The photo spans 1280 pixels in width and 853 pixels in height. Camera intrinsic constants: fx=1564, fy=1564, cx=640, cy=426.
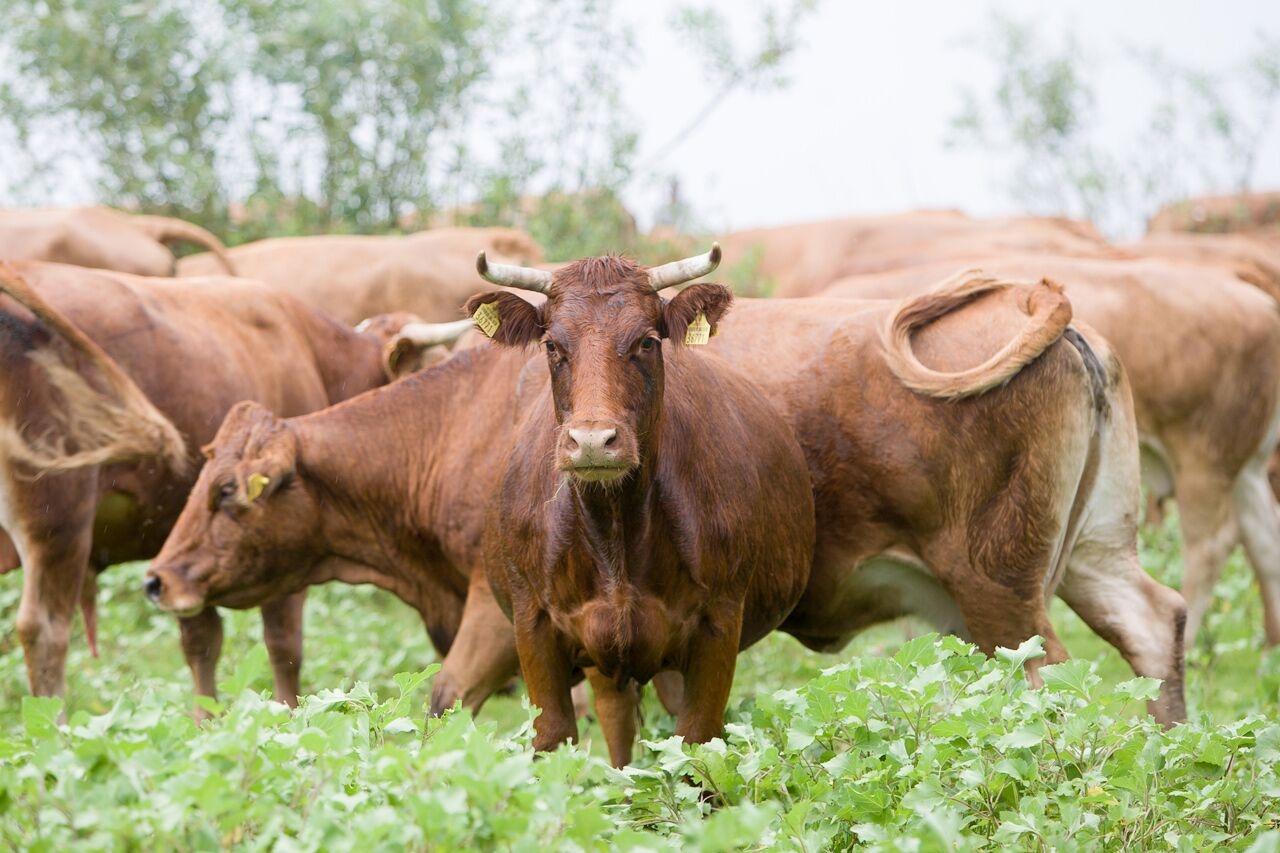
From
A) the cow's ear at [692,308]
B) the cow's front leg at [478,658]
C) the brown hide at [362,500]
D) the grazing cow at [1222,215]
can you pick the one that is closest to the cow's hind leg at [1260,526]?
the brown hide at [362,500]

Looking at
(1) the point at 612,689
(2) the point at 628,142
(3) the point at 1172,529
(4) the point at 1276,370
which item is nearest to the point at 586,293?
(1) the point at 612,689

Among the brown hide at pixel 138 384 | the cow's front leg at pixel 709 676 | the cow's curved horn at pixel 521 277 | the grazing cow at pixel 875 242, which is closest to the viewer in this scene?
the cow's curved horn at pixel 521 277

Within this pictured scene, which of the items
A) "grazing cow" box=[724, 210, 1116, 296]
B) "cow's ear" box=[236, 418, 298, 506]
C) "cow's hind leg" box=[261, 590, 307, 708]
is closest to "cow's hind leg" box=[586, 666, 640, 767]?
"cow's ear" box=[236, 418, 298, 506]

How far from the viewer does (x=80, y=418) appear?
665cm

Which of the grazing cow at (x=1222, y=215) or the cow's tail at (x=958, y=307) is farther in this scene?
the grazing cow at (x=1222, y=215)

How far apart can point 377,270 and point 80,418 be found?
20.7ft

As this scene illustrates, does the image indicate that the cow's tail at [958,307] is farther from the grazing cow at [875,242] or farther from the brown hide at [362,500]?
the grazing cow at [875,242]

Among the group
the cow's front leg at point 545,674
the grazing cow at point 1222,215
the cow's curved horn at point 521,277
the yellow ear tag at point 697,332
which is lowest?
the grazing cow at point 1222,215

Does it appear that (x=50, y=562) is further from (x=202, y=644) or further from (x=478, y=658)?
(x=478, y=658)

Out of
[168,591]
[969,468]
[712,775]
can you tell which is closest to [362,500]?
[168,591]

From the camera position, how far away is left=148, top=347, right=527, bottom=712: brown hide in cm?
636

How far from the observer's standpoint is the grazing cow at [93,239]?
1082cm

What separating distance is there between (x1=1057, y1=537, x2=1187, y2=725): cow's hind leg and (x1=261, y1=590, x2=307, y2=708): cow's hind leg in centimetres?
365

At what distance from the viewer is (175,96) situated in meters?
14.7
